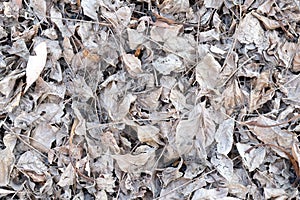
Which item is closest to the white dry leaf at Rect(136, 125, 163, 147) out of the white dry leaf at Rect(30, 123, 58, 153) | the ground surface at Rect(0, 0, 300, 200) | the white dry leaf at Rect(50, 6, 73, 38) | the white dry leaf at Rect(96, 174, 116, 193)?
the ground surface at Rect(0, 0, 300, 200)

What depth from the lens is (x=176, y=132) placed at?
1.32 meters

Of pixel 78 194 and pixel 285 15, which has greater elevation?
pixel 285 15

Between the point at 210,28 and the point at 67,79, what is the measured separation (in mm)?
439

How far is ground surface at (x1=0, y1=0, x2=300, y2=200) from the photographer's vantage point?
131 cm

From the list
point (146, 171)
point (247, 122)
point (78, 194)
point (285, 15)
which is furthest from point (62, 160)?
point (285, 15)

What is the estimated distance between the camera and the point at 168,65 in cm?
137

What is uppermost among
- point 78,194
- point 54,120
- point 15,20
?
point 15,20

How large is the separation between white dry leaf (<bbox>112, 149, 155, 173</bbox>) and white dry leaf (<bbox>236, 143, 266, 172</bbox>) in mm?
248

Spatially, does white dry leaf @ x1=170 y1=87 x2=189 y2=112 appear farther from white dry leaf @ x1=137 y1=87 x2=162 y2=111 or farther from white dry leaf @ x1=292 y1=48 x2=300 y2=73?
white dry leaf @ x1=292 y1=48 x2=300 y2=73

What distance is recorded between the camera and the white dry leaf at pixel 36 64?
1352 millimetres

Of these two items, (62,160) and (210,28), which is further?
Result: (210,28)

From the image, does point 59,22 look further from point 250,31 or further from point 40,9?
point 250,31

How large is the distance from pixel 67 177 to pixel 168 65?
0.41 m

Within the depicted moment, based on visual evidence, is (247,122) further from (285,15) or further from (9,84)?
(9,84)
